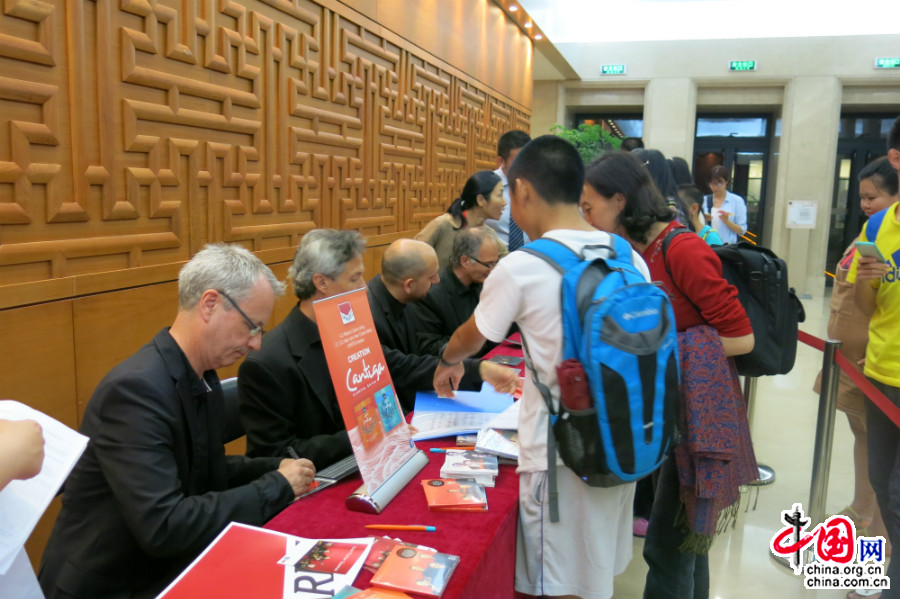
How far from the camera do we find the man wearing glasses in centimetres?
312

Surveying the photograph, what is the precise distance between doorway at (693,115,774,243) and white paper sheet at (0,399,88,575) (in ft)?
41.6

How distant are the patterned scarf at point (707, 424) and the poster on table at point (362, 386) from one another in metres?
0.84

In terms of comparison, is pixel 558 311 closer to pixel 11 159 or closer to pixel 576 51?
pixel 11 159

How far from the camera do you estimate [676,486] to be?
2059 millimetres

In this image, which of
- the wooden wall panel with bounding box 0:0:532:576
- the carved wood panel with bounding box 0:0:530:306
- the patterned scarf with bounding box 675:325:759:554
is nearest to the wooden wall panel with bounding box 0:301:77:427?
the wooden wall panel with bounding box 0:0:532:576

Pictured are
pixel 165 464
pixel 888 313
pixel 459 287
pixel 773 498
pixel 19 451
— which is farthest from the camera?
pixel 773 498

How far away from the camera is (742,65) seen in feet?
37.4

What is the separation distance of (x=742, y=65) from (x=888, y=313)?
34.7 feet

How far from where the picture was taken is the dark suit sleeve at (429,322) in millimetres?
3016

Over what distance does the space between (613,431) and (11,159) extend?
6.35 ft

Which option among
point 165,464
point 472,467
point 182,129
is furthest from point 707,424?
point 182,129

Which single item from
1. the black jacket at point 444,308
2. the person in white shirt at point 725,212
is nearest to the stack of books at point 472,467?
the black jacket at point 444,308

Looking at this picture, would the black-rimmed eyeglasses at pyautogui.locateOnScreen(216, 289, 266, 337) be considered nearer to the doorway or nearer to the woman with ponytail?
the woman with ponytail

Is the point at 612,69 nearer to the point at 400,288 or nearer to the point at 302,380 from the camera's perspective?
the point at 400,288
